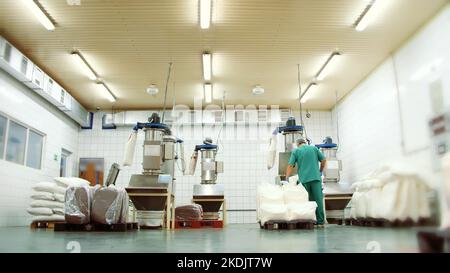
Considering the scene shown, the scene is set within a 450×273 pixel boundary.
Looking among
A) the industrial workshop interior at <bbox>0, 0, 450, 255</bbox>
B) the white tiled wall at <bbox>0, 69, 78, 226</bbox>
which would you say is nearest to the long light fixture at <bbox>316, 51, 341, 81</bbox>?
the industrial workshop interior at <bbox>0, 0, 450, 255</bbox>

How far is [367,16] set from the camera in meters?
5.55

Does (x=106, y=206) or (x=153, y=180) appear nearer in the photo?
(x=106, y=206)

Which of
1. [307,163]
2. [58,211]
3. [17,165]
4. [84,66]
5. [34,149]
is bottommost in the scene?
[58,211]

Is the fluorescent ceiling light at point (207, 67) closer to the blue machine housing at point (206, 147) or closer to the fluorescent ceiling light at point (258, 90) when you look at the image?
the fluorescent ceiling light at point (258, 90)

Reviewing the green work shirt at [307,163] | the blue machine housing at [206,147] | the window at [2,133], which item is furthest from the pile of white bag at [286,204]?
the window at [2,133]

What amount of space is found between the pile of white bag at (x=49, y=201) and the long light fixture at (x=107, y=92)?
2.92 metres

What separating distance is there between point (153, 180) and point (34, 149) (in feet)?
13.0

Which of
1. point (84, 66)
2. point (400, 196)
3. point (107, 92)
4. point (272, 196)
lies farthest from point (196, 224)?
point (400, 196)

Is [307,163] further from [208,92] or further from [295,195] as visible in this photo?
[208,92]

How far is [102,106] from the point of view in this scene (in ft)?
34.0

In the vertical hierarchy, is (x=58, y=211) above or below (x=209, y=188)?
below

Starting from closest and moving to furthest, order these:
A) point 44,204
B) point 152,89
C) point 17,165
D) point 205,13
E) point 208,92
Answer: point 205,13, point 44,204, point 17,165, point 152,89, point 208,92

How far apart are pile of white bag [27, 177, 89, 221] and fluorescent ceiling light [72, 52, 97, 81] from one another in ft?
8.24
